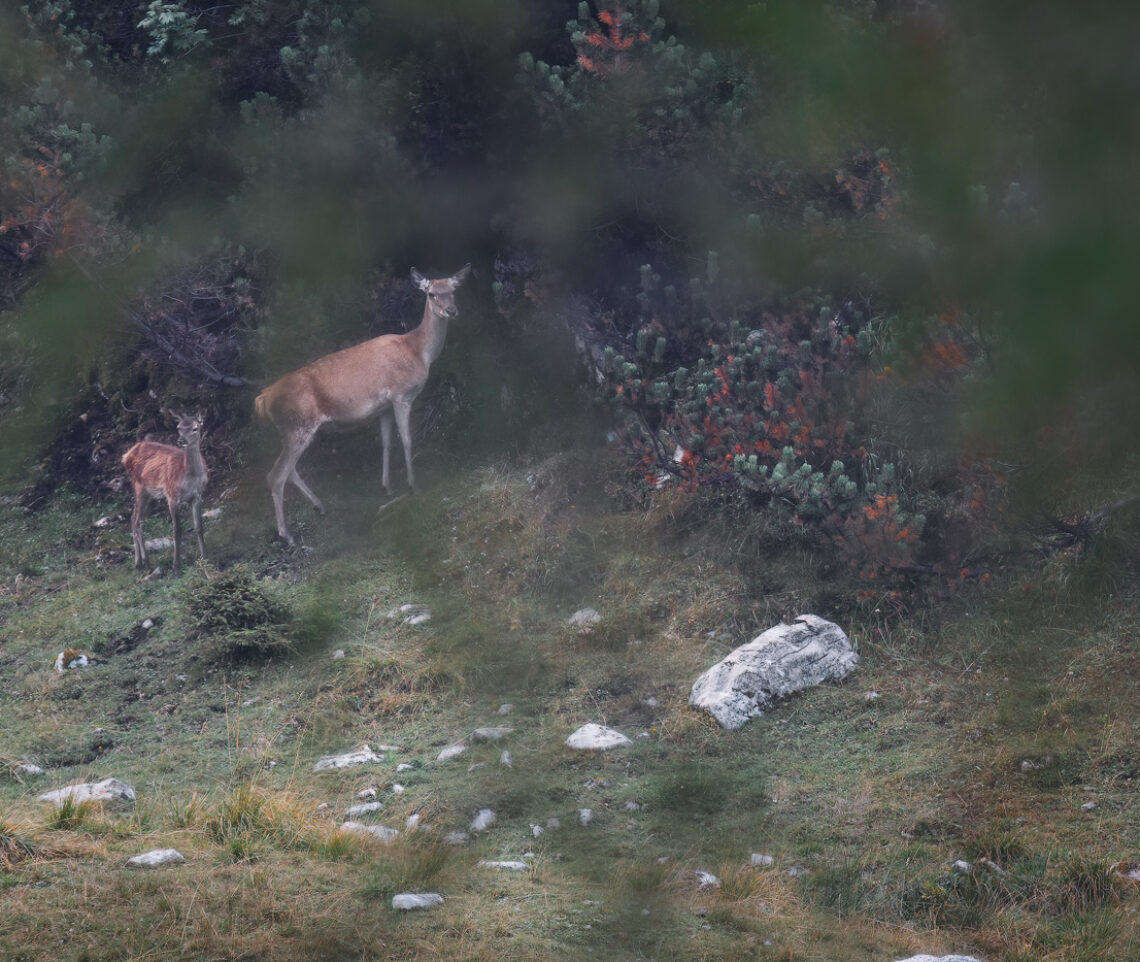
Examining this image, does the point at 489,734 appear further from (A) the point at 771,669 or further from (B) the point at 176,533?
(B) the point at 176,533

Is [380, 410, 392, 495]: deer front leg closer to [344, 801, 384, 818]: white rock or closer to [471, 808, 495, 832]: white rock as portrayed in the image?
[344, 801, 384, 818]: white rock

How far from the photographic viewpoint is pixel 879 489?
6.71 m

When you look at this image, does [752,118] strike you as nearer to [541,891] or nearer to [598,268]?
[541,891]

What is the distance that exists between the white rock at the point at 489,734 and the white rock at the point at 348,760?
0.52 metres

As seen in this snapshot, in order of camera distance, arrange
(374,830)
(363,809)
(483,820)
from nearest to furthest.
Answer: (374,830), (483,820), (363,809)

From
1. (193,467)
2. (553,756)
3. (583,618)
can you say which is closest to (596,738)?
(553,756)

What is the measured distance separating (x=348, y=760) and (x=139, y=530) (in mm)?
4661

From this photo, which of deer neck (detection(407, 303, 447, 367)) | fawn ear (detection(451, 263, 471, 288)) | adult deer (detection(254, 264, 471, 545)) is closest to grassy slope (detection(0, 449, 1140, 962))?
adult deer (detection(254, 264, 471, 545))

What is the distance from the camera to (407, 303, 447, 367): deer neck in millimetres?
10078

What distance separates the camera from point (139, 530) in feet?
32.3

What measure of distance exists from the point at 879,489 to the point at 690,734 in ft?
5.98

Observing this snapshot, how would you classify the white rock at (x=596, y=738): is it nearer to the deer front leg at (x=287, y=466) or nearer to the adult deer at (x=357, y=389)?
the adult deer at (x=357, y=389)

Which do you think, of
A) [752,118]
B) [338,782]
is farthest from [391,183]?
[338,782]

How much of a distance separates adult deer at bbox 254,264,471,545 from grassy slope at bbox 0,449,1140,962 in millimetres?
614
